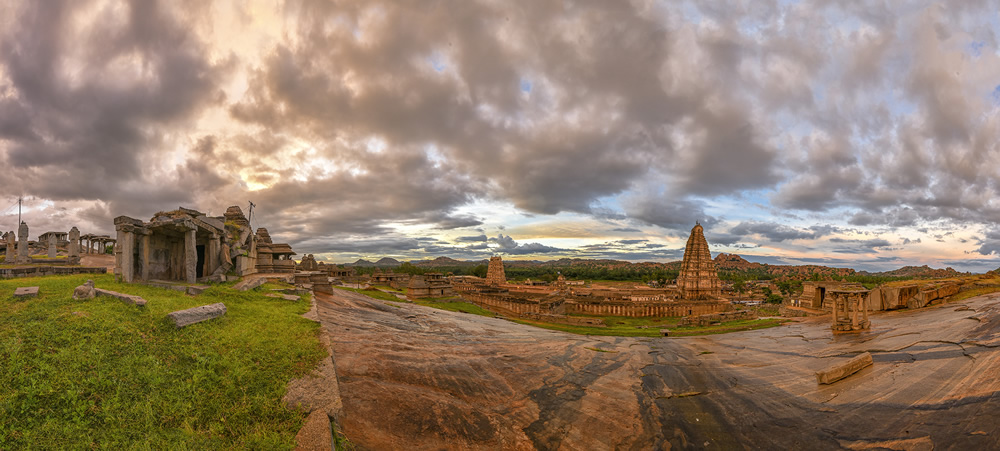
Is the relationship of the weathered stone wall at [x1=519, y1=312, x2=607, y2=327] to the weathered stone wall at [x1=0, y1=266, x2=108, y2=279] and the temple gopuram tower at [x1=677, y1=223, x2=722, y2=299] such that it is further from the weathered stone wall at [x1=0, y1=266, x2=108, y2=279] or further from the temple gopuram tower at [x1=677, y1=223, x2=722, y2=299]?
the weathered stone wall at [x1=0, y1=266, x2=108, y2=279]

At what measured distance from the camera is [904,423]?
8.09 metres

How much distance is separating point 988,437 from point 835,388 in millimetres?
3966

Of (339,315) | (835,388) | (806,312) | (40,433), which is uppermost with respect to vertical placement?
(40,433)

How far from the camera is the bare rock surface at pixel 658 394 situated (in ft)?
25.0

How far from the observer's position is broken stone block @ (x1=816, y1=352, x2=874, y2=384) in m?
11.0

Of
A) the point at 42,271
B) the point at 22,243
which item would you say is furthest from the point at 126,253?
the point at 22,243

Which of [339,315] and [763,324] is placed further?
[763,324]

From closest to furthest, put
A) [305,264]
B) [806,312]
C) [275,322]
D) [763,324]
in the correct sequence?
[275,322]
[763,324]
[806,312]
[305,264]

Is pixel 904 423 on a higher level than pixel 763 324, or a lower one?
higher

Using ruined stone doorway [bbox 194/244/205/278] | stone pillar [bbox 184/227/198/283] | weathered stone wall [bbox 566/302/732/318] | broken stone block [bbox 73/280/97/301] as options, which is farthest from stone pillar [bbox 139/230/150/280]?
weathered stone wall [bbox 566/302/732/318]

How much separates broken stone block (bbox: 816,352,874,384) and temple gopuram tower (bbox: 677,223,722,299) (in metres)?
40.2

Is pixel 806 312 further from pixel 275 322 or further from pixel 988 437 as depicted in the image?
pixel 275 322

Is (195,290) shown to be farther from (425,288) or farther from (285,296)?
(425,288)

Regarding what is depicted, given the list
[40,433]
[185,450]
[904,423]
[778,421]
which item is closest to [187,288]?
[40,433]
